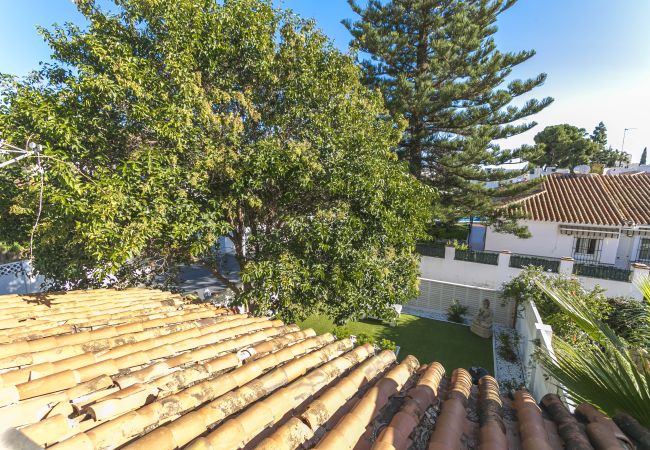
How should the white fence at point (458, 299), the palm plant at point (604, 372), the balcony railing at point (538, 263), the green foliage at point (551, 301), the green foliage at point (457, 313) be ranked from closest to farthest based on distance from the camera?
the palm plant at point (604, 372)
the green foliage at point (551, 301)
the balcony railing at point (538, 263)
the white fence at point (458, 299)
the green foliage at point (457, 313)

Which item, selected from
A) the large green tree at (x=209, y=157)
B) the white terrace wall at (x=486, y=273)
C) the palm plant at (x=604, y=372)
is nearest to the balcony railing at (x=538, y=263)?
the white terrace wall at (x=486, y=273)

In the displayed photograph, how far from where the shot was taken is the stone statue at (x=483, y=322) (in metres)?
11.9

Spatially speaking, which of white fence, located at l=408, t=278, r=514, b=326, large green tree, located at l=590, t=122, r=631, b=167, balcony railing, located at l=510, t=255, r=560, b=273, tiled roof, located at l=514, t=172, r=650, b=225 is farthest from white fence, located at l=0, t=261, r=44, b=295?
large green tree, located at l=590, t=122, r=631, b=167

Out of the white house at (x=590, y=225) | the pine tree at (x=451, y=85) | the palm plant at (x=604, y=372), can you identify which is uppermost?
the pine tree at (x=451, y=85)

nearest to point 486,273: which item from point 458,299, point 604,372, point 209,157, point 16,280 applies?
point 458,299

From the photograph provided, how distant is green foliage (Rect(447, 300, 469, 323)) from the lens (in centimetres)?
1319

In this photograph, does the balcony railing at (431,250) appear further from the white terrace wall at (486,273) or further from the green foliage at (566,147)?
the green foliage at (566,147)

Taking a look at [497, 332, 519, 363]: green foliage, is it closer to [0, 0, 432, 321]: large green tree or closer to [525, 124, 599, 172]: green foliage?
[0, 0, 432, 321]: large green tree

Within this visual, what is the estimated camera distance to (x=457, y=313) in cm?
1321

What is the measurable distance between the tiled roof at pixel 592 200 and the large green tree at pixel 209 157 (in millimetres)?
12697

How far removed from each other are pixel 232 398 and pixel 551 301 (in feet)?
32.7

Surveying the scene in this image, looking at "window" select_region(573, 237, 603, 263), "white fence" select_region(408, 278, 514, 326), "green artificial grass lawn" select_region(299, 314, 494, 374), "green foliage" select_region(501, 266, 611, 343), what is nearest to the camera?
"green foliage" select_region(501, 266, 611, 343)

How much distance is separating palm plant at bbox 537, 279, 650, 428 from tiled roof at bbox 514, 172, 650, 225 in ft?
49.4

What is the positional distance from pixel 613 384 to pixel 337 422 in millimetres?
2007
